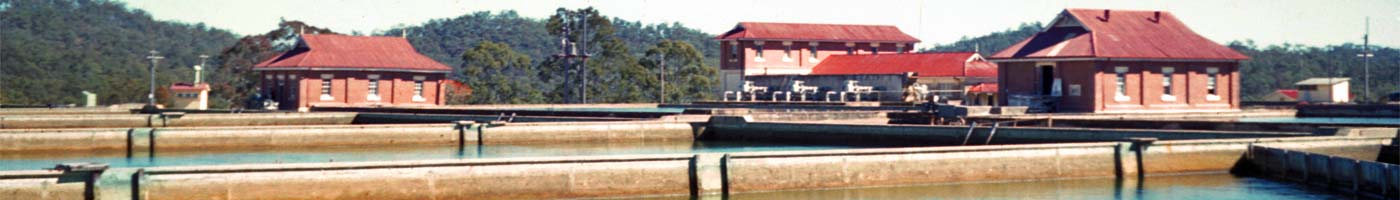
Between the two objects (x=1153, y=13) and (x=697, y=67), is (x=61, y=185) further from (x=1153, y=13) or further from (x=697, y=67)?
(x=697, y=67)

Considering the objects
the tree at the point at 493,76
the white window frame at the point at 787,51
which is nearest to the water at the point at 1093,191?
the white window frame at the point at 787,51

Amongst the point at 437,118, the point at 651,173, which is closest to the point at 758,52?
the point at 437,118

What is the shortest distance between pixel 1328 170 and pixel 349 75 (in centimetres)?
4526

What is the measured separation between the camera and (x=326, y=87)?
213 feet

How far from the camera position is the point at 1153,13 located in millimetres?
53656

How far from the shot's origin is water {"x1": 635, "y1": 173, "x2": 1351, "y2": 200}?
1024 inches

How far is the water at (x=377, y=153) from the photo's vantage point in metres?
37.0

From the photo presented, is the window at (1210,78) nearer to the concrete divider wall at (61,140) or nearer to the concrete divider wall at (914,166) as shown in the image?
the concrete divider wall at (914,166)

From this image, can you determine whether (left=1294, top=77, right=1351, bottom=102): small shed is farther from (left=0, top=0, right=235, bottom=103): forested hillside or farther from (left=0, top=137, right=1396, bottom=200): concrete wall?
(left=0, top=0, right=235, bottom=103): forested hillside

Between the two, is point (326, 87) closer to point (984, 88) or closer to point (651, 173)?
point (984, 88)

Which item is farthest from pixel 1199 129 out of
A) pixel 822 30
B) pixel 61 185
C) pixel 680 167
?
pixel 822 30

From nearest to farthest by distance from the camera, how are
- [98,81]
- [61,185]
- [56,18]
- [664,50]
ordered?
[61,185] → [664,50] → [98,81] → [56,18]

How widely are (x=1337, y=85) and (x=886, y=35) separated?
65.5 feet

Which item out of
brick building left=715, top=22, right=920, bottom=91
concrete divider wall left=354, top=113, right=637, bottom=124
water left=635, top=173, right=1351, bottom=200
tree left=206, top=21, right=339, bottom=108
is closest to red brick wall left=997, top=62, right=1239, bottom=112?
concrete divider wall left=354, top=113, right=637, bottom=124
